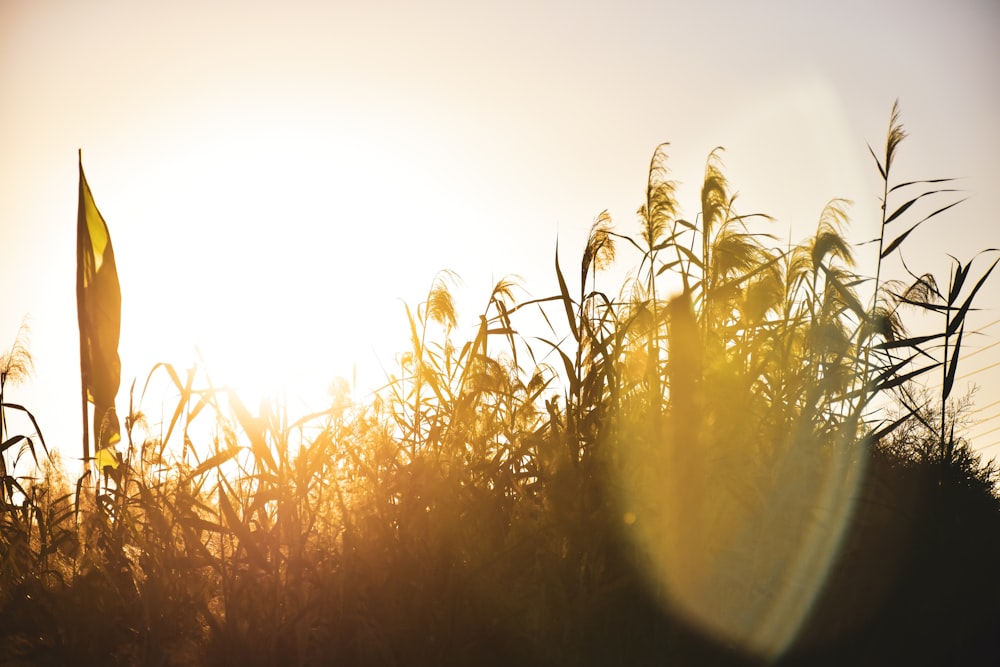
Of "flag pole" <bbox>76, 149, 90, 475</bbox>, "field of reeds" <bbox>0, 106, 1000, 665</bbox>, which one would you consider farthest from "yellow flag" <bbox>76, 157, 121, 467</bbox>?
"field of reeds" <bbox>0, 106, 1000, 665</bbox>

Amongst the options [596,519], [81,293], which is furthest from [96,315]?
[596,519]

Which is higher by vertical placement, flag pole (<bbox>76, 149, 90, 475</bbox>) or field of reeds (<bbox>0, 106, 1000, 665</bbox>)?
flag pole (<bbox>76, 149, 90, 475</bbox>)

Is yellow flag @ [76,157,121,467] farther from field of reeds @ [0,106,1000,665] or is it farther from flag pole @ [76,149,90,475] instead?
field of reeds @ [0,106,1000,665]

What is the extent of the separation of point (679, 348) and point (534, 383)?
0.99 m

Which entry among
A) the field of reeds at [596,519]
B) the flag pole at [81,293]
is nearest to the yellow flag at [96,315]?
the flag pole at [81,293]

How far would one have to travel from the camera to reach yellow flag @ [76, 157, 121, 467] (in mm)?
5863

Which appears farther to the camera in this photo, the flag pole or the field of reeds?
the flag pole

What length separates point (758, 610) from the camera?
3.23m

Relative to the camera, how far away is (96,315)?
19.4 ft

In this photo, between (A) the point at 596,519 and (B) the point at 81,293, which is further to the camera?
(B) the point at 81,293

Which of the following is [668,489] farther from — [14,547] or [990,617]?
[14,547]

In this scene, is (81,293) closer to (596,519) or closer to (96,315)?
(96,315)

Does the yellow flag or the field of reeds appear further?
the yellow flag

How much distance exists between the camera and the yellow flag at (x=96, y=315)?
19.2 ft
